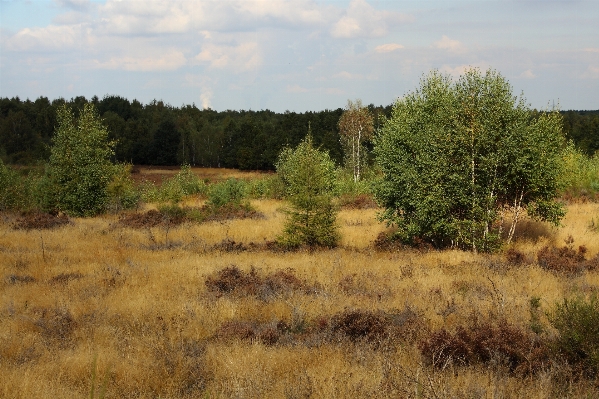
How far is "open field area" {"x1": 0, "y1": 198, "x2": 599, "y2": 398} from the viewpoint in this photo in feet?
19.4

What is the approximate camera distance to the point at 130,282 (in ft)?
37.7

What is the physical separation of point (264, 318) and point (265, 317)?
43 mm

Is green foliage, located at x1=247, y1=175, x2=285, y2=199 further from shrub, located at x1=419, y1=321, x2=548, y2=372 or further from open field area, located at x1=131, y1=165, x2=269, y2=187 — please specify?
open field area, located at x1=131, y1=165, x2=269, y2=187

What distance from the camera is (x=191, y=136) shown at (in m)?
86.6

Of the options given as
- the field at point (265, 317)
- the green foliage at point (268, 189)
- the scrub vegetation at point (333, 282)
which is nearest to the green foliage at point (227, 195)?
the scrub vegetation at point (333, 282)

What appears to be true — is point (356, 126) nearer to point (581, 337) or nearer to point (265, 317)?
point (265, 317)

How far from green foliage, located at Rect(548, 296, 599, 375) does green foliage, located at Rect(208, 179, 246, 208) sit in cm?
2091

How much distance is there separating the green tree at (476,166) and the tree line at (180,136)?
5081 centimetres

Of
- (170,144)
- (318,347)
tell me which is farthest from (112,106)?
(318,347)

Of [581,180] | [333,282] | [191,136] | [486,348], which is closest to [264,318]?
[333,282]

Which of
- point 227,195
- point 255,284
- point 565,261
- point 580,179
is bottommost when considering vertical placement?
point 565,261

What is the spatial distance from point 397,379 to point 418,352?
143cm

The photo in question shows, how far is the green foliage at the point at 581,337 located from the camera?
6.04 m

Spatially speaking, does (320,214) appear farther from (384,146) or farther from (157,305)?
(157,305)
